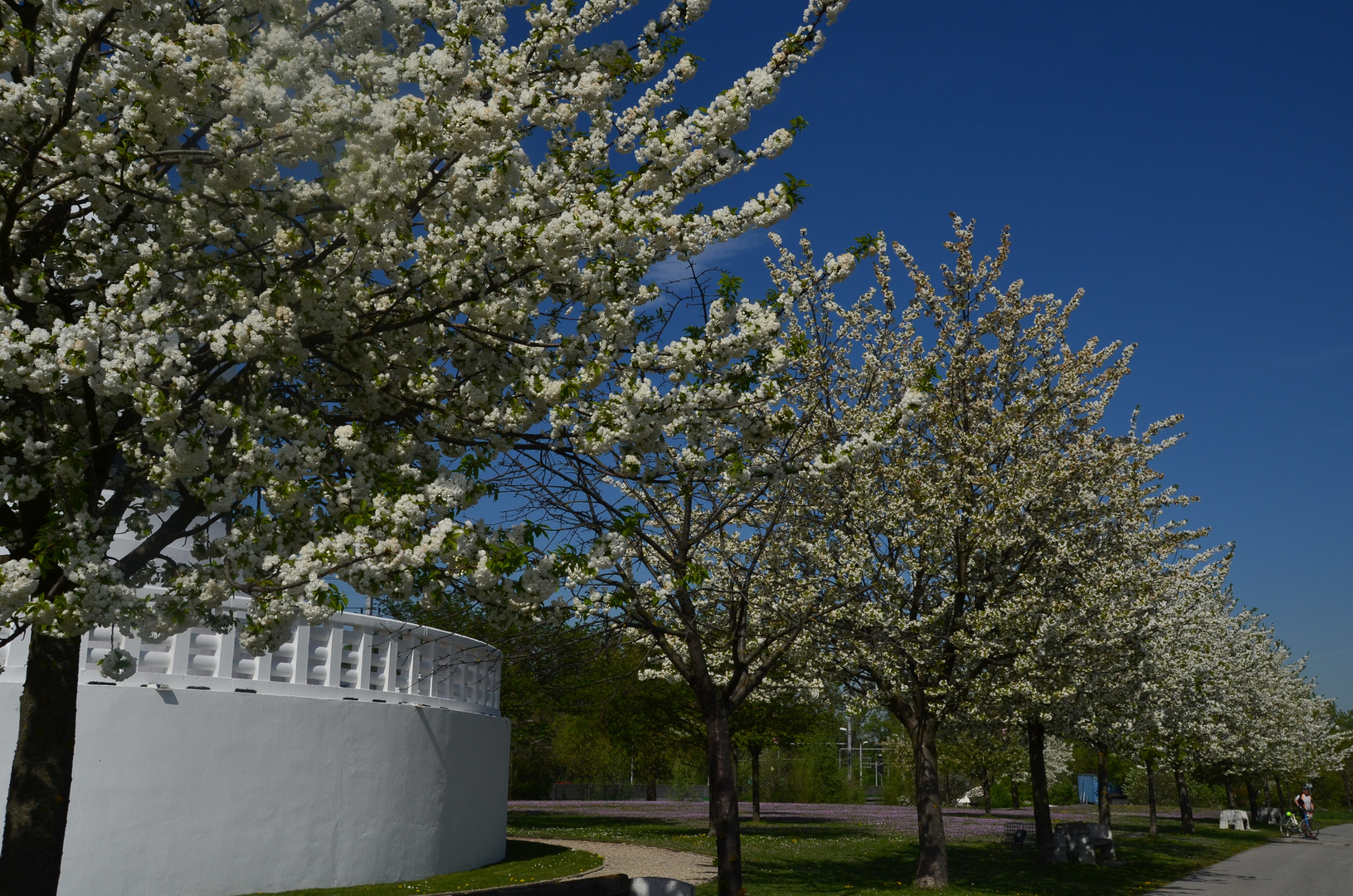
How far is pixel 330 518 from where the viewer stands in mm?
5957

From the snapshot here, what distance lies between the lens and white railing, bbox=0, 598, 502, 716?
11.2 meters

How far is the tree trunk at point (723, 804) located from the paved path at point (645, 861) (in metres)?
4.28

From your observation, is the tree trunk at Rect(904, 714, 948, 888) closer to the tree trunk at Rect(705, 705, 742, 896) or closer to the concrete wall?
the tree trunk at Rect(705, 705, 742, 896)

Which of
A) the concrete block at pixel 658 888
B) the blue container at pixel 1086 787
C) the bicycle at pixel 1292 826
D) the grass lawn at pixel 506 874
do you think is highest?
the concrete block at pixel 658 888

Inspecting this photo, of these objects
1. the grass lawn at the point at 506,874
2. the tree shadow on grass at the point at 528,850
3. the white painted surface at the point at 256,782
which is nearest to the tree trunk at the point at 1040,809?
the grass lawn at the point at 506,874

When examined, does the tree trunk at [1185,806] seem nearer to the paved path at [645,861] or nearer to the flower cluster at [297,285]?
the paved path at [645,861]

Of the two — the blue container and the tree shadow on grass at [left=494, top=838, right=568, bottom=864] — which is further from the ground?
the tree shadow on grass at [left=494, top=838, right=568, bottom=864]

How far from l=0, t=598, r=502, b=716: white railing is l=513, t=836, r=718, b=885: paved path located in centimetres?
384

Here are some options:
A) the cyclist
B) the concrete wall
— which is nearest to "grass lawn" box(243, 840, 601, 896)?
the concrete wall

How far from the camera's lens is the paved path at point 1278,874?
1859 cm

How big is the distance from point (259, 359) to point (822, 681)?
13.4 m

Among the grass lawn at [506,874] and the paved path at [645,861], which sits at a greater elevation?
the grass lawn at [506,874]

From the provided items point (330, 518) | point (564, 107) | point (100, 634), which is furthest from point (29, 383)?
point (100, 634)

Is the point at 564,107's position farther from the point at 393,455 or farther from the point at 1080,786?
the point at 1080,786
